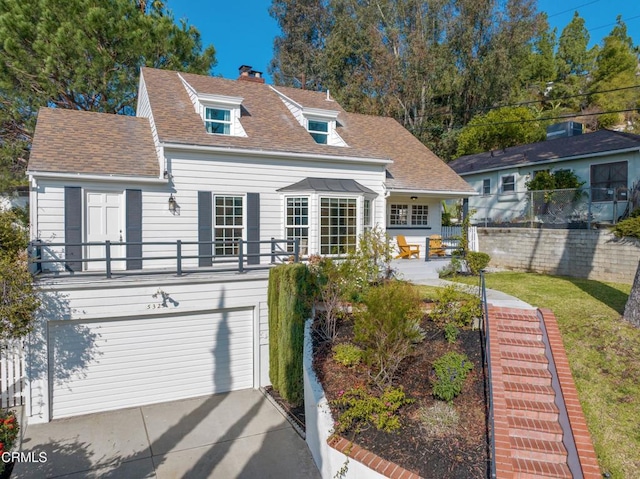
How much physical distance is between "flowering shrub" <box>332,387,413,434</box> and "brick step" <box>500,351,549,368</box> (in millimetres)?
2076

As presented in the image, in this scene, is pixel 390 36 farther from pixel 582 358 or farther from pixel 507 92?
pixel 582 358

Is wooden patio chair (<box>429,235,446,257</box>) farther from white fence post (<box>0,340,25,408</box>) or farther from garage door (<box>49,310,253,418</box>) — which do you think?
white fence post (<box>0,340,25,408</box>)

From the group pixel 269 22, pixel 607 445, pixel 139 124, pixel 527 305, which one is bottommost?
pixel 607 445

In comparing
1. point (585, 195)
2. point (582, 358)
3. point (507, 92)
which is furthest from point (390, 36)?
point (582, 358)

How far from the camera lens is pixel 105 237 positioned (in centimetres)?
1077

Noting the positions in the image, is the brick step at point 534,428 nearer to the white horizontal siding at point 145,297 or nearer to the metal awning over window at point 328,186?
the white horizontal siding at point 145,297

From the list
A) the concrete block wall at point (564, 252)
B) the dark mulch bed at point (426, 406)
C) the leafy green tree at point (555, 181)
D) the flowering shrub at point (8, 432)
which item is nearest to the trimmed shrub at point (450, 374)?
the dark mulch bed at point (426, 406)

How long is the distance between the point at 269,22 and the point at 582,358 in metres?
36.0

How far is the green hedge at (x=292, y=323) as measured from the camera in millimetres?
8492

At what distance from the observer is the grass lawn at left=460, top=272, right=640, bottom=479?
5840 millimetres

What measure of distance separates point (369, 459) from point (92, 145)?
1092cm

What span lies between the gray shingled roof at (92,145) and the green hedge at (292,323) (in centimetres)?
513

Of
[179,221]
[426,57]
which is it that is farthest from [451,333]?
[426,57]

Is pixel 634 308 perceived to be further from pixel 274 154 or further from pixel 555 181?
pixel 555 181
